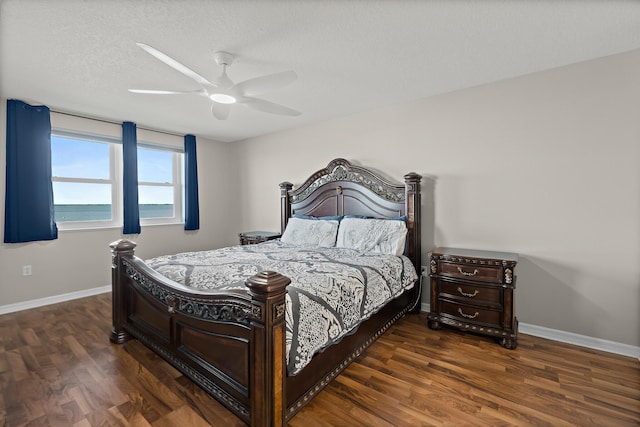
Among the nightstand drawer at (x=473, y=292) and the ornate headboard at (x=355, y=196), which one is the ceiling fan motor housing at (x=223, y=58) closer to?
the ornate headboard at (x=355, y=196)

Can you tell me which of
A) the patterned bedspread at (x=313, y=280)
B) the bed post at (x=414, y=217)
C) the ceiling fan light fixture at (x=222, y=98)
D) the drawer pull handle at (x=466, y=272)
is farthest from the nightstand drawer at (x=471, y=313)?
the ceiling fan light fixture at (x=222, y=98)

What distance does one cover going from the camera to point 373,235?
313 centimetres

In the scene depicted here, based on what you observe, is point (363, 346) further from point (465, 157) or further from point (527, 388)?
point (465, 157)

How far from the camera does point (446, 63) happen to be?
2441 millimetres

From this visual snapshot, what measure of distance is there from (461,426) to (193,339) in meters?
1.65

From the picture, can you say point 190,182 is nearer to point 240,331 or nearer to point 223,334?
point 223,334

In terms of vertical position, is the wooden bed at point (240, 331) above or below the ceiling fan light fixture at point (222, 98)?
below

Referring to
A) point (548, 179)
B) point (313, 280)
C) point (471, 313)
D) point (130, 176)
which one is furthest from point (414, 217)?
point (130, 176)

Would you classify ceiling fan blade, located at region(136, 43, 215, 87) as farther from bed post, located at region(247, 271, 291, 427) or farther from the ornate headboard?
the ornate headboard

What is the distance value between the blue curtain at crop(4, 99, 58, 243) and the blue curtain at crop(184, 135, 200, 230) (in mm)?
1660

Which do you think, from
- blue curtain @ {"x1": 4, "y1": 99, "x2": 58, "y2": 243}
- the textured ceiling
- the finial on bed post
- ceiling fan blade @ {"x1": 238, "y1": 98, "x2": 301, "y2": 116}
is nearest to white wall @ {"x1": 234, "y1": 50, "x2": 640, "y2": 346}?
the textured ceiling

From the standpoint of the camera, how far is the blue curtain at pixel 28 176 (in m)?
3.23

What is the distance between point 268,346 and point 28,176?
3.85 meters

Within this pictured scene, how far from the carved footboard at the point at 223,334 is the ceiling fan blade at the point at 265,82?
1444mm
